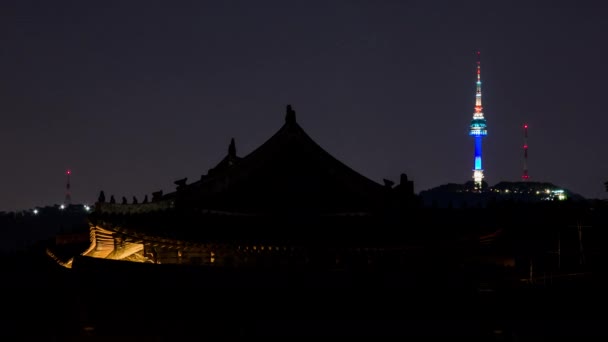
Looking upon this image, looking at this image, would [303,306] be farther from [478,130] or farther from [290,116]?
[478,130]

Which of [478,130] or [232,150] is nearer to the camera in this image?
[232,150]

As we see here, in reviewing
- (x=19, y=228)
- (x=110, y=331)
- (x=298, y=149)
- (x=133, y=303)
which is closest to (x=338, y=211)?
(x=298, y=149)

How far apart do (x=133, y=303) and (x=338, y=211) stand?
7.61m

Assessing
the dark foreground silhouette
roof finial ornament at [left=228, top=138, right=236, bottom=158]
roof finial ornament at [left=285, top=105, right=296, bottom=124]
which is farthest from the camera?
roof finial ornament at [left=228, top=138, right=236, bottom=158]

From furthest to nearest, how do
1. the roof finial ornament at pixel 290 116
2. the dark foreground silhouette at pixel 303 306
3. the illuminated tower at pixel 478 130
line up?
the illuminated tower at pixel 478 130, the roof finial ornament at pixel 290 116, the dark foreground silhouette at pixel 303 306

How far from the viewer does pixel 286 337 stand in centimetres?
2188

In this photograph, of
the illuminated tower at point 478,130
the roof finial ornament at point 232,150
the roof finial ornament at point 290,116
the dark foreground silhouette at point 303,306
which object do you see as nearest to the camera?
the dark foreground silhouette at point 303,306

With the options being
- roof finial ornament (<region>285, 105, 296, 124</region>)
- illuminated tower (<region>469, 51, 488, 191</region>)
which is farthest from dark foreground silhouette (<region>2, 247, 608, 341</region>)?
illuminated tower (<region>469, 51, 488, 191</region>)

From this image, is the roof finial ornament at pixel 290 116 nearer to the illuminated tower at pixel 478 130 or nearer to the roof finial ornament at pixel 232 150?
the roof finial ornament at pixel 232 150

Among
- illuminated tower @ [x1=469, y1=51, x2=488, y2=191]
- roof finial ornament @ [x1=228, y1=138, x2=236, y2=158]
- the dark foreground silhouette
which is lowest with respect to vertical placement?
the dark foreground silhouette

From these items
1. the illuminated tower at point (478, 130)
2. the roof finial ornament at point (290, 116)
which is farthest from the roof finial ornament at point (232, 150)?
the illuminated tower at point (478, 130)

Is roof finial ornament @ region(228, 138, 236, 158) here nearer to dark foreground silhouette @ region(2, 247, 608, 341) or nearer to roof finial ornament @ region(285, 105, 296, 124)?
roof finial ornament @ region(285, 105, 296, 124)

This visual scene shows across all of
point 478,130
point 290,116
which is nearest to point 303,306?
point 290,116

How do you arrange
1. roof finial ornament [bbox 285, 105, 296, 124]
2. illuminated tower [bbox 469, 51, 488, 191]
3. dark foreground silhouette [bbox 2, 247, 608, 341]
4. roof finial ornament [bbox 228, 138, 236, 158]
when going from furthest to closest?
illuminated tower [bbox 469, 51, 488, 191] < roof finial ornament [bbox 228, 138, 236, 158] < roof finial ornament [bbox 285, 105, 296, 124] < dark foreground silhouette [bbox 2, 247, 608, 341]
